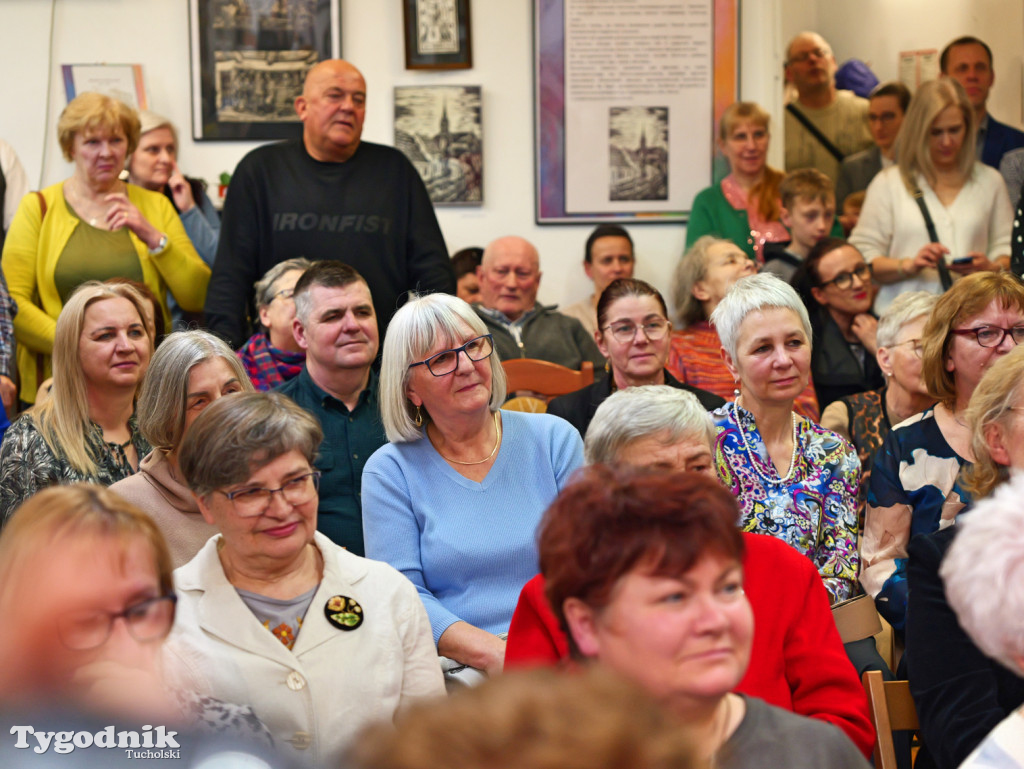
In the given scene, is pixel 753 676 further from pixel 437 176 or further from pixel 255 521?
pixel 437 176

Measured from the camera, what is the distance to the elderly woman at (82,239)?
3826 millimetres

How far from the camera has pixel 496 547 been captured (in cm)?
245

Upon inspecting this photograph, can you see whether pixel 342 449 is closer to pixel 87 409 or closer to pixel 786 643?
pixel 87 409

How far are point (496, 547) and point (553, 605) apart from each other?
3.19 feet

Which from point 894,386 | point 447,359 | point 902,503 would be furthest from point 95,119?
point 902,503

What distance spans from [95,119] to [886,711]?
10.4 ft

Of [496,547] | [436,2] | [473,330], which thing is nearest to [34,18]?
[436,2]

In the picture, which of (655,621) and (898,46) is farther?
(898,46)

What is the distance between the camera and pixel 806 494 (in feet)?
8.52

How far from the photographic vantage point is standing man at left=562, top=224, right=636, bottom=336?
475cm

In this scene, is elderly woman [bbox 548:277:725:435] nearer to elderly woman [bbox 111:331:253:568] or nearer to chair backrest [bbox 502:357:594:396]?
chair backrest [bbox 502:357:594:396]

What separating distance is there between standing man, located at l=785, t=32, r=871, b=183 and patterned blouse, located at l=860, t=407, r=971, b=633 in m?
3.39

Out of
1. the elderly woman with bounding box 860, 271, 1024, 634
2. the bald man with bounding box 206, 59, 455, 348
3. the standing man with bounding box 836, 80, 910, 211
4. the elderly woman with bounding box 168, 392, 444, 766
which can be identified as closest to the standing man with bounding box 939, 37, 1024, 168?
the standing man with bounding box 836, 80, 910, 211

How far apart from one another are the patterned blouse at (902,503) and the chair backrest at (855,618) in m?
0.21
